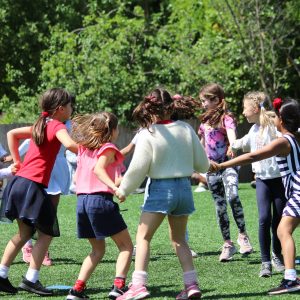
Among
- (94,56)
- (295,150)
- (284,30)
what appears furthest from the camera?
(284,30)

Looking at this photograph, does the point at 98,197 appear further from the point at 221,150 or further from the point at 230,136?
the point at 221,150

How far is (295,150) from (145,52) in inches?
709

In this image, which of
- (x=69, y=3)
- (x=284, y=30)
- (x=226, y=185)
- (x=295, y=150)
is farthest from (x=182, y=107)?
→ (x=69, y=3)

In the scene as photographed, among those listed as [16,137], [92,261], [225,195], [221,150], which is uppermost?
[16,137]

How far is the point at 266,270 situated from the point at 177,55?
18.1 m

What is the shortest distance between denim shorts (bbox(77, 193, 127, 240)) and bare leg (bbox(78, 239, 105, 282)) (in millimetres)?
100

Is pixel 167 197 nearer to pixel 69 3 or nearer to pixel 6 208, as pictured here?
pixel 6 208

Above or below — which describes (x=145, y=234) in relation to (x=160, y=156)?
below

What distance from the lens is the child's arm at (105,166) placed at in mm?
6535

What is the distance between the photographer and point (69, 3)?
30281mm

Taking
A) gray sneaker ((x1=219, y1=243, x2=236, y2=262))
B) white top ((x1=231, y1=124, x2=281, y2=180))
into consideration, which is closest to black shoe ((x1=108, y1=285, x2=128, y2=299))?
white top ((x1=231, y1=124, x2=281, y2=180))

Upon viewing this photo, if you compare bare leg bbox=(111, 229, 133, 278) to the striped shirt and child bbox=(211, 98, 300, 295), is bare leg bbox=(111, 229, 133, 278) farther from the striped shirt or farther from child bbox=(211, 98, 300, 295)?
the striped shirt

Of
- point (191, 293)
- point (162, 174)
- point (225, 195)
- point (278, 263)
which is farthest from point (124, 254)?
point (225, 195)

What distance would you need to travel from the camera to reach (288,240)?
270 inches
